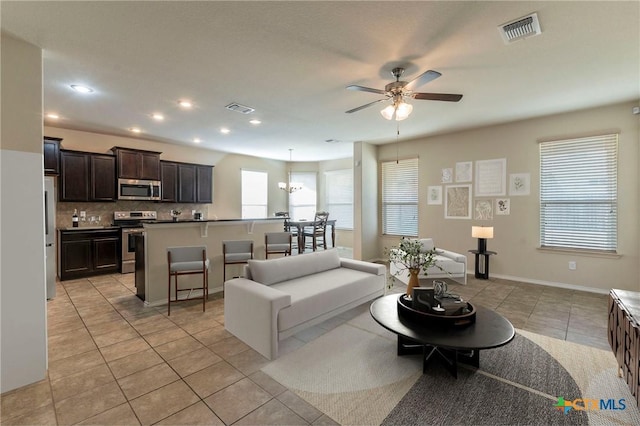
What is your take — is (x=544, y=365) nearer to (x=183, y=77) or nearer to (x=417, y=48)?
(x=417, y=48)

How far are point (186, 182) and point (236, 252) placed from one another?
351 cm

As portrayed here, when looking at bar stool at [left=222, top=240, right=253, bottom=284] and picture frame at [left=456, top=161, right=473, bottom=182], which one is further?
picture frame at [left=456, top=161, right=473, bottom=182]

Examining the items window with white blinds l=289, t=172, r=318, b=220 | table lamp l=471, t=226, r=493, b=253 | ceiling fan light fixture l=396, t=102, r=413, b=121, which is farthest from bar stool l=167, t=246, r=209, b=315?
window with white blinds l=289, t=172, r=318, b=220

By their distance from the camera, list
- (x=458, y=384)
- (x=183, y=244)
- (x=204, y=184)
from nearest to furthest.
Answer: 1. (x=458, y=384)
2. (x=183, y=244)
3. (x=204, y=184)

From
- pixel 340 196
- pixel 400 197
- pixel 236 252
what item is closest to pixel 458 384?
pixel 236 252

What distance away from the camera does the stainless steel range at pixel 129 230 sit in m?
5.58

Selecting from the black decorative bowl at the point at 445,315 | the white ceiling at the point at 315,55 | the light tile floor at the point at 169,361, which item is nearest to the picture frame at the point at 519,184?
the white ceiling at the point at 315,55

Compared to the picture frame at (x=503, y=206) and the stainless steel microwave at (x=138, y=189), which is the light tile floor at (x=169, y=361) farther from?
the stainless steel microwave at (x=138, y=189)

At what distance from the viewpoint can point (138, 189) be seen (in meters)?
6.04

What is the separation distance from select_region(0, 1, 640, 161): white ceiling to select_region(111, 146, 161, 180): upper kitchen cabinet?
44.9 inches

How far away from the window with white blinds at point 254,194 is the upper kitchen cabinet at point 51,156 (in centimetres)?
409

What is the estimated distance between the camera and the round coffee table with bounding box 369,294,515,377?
6.78 feet

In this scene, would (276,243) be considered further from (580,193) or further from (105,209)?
(580,193)

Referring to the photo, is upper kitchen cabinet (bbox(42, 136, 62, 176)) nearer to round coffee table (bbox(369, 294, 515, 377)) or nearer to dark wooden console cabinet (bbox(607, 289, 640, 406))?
round coffee table (bbox(369, 294, 515, 377))
